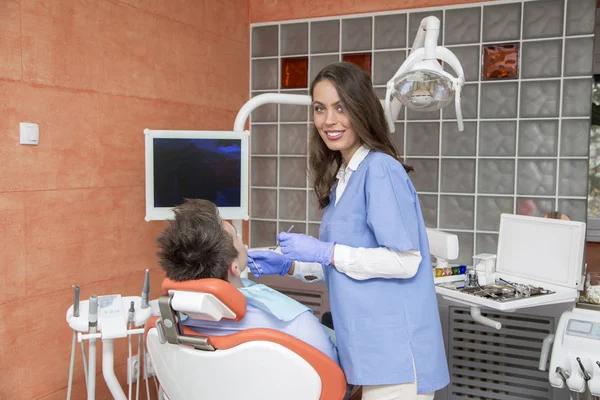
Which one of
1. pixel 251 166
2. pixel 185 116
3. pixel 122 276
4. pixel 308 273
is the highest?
pixel 185 116

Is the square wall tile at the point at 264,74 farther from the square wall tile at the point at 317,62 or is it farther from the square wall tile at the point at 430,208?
the square wall tile at the point at 430,208

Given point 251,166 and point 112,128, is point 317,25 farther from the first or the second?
point 112,128

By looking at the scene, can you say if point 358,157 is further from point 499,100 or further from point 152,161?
point 499,100

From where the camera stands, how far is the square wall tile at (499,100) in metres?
3.06

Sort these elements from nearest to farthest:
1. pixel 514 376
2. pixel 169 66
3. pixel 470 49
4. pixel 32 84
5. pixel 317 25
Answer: pixel 32 84 < pixel 514 376 < pixel 169 66 < pixel 470 49 < pixel 317 25

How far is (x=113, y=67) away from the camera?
101 inches

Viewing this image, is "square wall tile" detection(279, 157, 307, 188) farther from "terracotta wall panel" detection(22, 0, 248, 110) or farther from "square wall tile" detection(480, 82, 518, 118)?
"square wall tile" detection(480, 82, 518, 118)

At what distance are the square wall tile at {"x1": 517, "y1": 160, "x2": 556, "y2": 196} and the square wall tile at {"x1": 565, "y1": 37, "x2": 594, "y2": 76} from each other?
476mm

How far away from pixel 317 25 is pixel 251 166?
975mm

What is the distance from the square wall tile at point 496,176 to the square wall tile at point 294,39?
1295 mm

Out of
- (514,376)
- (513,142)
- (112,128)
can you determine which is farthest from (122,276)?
(513,142)

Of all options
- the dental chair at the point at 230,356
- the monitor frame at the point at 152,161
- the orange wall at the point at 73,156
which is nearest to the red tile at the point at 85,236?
the orange wall at the point at 73,156

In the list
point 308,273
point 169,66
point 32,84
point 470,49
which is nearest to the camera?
point 308,273

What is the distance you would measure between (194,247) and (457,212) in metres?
2.18
